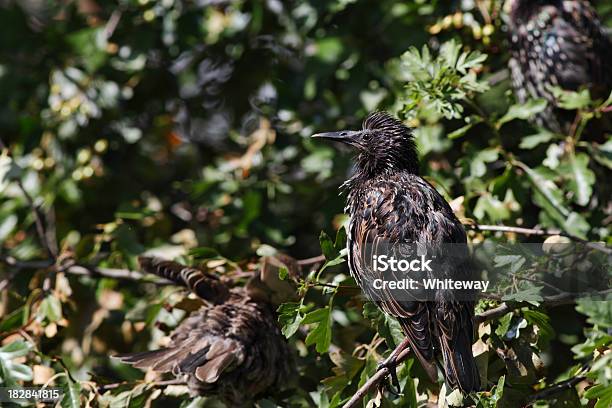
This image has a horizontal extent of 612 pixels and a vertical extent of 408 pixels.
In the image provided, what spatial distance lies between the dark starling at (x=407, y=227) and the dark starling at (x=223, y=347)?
0.57 m

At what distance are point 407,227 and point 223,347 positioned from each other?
0.79 m

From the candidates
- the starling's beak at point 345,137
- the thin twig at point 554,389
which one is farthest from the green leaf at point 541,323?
the starling's beak at point 345,137

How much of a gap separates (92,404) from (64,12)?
247 centimetres

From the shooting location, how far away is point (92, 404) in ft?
9.12

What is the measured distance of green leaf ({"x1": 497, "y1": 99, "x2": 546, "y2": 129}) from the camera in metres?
3.02

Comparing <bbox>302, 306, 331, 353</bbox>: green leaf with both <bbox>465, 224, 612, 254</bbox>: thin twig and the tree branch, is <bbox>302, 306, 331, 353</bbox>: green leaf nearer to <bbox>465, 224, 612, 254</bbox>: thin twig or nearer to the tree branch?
the tree branch

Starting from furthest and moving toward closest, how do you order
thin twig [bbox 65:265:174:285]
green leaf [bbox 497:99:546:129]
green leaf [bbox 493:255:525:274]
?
1. thin twig [bbox 65:265:174:285]
2. green leaf [bbox 497:99:546:129]
3. green leaf [bbox 493:255:525:274]

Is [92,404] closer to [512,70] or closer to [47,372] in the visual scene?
[47,372]

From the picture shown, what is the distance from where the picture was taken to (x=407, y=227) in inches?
97.6

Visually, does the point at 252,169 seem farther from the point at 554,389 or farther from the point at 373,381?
the point at 554,389

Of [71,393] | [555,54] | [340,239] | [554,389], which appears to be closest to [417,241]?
[340,239]

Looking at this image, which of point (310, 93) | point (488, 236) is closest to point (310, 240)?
point (310, 93)

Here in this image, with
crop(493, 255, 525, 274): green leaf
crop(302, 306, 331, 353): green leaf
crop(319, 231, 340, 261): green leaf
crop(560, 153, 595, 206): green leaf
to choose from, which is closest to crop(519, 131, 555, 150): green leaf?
crop(560, 153, 595, 206): green leaf

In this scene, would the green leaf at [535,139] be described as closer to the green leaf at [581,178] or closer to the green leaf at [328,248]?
the green leaf at [581,178]
